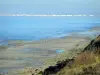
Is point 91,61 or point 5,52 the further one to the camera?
point 5,52

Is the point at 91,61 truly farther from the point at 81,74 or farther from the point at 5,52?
the point at 5,52

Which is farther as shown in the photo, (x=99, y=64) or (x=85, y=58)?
(x=85, y=58)

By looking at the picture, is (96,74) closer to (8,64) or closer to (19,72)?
(19,72)

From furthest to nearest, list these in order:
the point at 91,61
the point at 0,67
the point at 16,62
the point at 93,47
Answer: the point at 16,62
the point at 0,67
the point at 93,47
the point at 91,61

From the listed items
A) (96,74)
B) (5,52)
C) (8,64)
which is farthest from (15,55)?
(96,74)

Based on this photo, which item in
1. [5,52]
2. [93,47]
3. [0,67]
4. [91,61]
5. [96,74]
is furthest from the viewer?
[5,52]

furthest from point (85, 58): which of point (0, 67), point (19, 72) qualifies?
point (0, 67)

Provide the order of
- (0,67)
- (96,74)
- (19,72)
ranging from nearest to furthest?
(96,74) < (19,72) < (0,67)

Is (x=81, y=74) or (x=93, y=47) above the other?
(x=93, y=47)

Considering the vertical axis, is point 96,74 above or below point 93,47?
below
